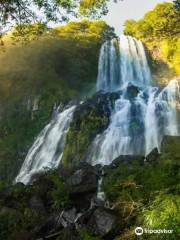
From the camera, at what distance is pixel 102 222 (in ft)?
35.9

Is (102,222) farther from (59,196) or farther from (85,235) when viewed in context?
(59,196)

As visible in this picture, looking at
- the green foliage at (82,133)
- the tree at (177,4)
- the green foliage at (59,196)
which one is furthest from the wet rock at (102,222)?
the green foliage at (82,133)

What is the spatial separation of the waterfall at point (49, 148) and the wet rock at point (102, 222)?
665 inches

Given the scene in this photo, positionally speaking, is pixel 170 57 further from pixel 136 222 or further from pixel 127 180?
pixel 136 222

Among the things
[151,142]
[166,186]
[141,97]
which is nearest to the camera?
[166,186]

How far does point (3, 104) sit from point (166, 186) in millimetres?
31586

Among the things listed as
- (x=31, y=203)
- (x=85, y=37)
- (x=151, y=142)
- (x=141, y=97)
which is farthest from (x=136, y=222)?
(x=85, y=37)

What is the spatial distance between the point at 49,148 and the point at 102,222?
65.7ft

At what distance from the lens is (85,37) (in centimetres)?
5050

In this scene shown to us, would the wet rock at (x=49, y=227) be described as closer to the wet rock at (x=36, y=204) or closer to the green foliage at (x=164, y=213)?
the wet rock at (x=36, y=204)

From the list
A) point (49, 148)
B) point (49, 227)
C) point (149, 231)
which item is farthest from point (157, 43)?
point (149, 231)

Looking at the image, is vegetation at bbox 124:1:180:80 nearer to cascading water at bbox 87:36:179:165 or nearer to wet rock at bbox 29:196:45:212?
cascading water at bbox 87:36:179:165

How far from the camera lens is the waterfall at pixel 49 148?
29297mm

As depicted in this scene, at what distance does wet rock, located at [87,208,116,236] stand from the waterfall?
1688cm
